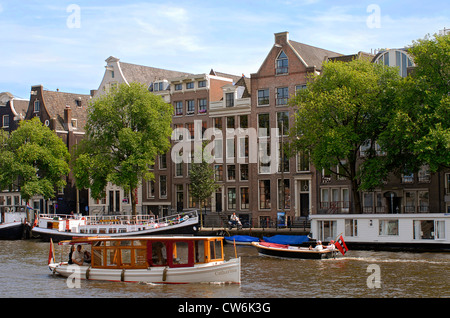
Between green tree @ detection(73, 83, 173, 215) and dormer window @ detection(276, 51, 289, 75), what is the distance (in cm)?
1237

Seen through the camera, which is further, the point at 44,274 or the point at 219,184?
the point at 219,184

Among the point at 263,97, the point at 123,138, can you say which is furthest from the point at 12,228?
the point at 263,97

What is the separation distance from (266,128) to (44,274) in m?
35.1

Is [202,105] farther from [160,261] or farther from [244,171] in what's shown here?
[160,261]

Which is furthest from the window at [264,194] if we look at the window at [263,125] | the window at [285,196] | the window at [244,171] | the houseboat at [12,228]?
the houseboat at [12,228]

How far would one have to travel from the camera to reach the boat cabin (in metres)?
34.9

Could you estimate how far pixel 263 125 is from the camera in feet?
233

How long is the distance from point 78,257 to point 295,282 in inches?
474

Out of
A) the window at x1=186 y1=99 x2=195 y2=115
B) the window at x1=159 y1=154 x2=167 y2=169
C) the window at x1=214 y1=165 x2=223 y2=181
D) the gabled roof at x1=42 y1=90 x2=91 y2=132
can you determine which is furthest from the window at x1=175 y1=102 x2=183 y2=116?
the gabled roof at x1=42 y1=90 x2=91 y2=132

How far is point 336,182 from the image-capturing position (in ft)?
218

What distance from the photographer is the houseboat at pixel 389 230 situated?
164ft

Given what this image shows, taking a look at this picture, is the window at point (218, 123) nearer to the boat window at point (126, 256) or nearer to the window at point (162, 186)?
the window at point (162, 186)

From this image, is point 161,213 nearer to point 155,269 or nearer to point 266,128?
point 266,128
